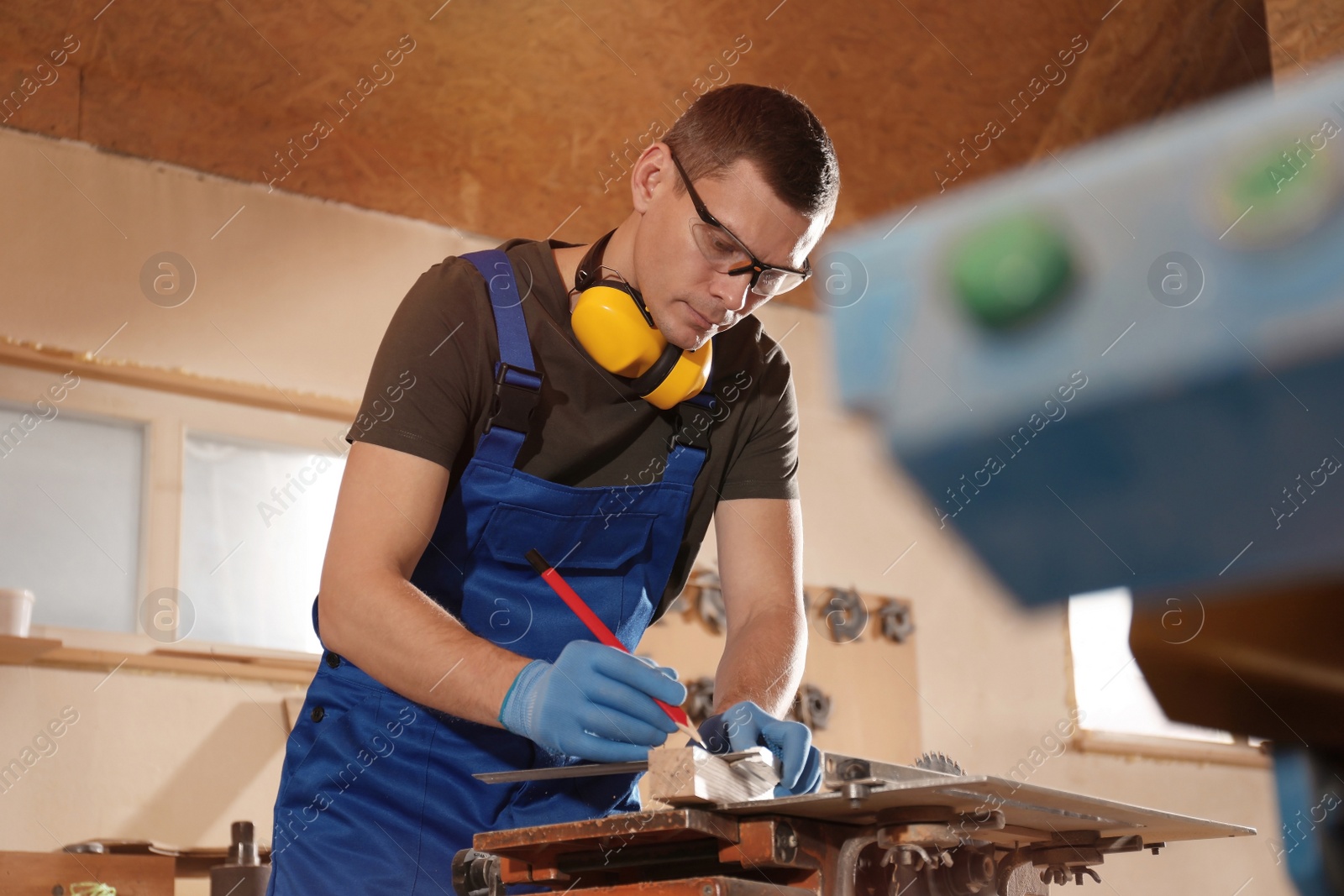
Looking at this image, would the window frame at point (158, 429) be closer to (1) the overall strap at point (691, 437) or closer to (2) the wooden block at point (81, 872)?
(2) the wooden block at point (81, 872)

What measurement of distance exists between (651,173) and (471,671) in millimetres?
797

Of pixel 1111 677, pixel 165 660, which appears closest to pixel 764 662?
pixel 165 660

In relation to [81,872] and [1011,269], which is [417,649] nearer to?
[81,872]

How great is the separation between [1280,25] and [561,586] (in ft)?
9.14

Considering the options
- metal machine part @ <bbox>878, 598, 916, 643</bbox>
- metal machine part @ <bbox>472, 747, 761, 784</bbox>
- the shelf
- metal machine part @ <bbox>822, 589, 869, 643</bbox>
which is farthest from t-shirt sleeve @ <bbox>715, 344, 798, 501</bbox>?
metal machine part @ <bbox>878, 598, 916, 643</bbox>

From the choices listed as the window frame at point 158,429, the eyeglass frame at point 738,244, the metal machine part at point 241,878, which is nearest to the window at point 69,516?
the window frame at point 158,429

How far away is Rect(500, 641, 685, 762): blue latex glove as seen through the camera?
136 cm

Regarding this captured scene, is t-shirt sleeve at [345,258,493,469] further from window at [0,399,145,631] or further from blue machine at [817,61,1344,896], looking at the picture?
blue machine at [817,61,1344,896]

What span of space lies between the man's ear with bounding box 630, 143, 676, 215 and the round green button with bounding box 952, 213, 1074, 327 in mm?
3339

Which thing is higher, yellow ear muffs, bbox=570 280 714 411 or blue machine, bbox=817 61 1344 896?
blue machine, bbox=817 61 1344 896

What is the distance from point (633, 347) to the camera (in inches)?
67.8

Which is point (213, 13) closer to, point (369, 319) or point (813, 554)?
point (369, 319)

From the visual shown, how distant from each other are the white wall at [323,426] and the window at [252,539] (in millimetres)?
177

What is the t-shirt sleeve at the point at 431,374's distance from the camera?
1555 mm
